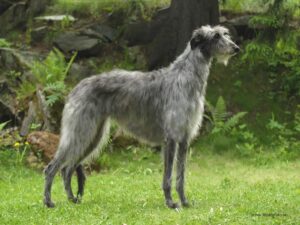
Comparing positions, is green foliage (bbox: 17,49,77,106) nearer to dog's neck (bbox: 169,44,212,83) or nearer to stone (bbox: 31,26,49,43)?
stone (bbox: 31,26,49,43)

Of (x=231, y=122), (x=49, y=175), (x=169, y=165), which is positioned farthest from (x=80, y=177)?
(x=231, y=122)

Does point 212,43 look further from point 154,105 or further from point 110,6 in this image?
point 110,6

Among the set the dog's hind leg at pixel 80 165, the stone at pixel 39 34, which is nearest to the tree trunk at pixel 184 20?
the stone at pixel 39 34

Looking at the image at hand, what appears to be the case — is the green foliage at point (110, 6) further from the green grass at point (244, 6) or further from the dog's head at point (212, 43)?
the dog's head at point (212, 43)

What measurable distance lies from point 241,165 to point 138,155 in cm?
232

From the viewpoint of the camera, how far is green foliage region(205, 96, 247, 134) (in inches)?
596

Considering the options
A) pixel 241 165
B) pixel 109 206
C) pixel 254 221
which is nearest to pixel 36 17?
pixel 241 165

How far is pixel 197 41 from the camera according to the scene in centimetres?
958

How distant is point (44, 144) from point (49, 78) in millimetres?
2350

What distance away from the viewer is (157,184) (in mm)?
12023

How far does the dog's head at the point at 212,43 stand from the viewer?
9531 millimetres

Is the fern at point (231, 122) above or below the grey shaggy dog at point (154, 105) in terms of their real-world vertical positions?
below

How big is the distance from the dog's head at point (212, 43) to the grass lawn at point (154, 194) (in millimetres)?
2221

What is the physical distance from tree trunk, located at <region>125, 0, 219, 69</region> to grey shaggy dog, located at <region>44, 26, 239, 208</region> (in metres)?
5.98
